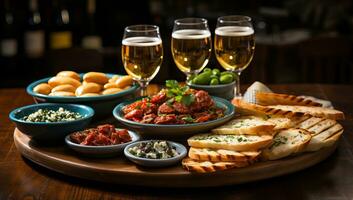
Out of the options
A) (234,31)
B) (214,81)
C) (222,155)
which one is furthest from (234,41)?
(222,155)

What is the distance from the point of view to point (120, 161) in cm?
195

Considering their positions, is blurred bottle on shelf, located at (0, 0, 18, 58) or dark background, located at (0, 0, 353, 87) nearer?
dark background, located at (0, 0, 353, 87)

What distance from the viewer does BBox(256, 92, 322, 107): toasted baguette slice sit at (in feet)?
7.88

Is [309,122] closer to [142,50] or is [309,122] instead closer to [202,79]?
[202,79]

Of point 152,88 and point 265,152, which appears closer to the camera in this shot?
point 265,152

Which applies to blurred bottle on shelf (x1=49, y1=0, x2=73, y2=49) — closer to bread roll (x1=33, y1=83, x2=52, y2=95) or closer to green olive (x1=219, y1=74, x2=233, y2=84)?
bread roll (x1=33, y1=83, x2=52, y2=95)

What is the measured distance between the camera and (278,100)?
2.41 m

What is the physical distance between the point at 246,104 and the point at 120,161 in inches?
22.1

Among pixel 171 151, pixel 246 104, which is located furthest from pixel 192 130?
pixel 246 104

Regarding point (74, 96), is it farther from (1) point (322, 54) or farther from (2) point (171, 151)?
(1) point (322, 54)

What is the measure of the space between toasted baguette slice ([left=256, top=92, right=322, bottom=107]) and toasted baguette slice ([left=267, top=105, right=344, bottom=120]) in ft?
0.11

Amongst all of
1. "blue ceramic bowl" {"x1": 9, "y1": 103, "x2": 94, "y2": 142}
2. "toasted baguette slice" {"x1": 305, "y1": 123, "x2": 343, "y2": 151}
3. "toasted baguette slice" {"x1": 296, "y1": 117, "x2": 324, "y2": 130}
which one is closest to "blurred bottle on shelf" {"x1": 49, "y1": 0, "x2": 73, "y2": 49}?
"blue ceramic bowl" {"x1": 9, "y1": 103, "x2": 94, "y2": 142}

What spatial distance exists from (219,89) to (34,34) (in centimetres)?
224

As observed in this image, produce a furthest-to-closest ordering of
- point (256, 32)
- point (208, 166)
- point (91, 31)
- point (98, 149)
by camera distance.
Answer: point (256, 32)
point (91, 31)
point (98, 149)
point (208, 166)
